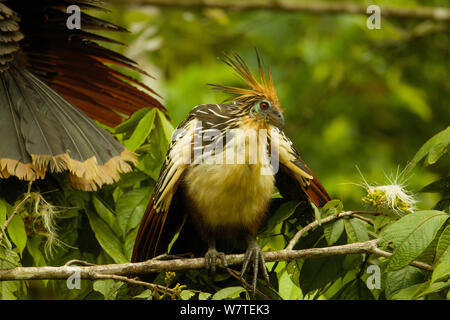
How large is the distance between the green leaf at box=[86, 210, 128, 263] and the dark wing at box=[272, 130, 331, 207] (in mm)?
770

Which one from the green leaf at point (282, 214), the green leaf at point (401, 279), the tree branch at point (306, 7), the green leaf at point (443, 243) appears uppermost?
the tree branch at point (306, 7)

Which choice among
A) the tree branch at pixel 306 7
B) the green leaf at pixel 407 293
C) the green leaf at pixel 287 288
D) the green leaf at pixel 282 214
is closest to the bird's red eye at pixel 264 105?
the green leaf at pixel 282 214

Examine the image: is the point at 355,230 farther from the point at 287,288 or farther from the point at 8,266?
the point at 8,266

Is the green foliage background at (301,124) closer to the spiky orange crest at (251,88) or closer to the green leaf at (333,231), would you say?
the green leaf at (333,231)

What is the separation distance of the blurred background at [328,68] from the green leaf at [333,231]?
333 cm

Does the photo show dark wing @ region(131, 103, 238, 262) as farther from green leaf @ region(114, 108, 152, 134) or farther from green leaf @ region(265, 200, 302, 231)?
green leaf @ region(265, 200, 302, 231)

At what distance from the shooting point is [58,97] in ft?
9.34

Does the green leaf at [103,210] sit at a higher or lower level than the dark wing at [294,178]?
lower

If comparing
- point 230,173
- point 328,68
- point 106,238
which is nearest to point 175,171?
point 230,173

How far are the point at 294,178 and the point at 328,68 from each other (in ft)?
13.3

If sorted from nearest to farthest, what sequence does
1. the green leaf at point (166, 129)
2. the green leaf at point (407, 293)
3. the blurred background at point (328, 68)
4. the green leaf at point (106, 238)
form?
the green leaf at point (407, 293), the green leaf at point (106, 238), the green leaf at point (166, 129), the blurred background at point (328, 68)

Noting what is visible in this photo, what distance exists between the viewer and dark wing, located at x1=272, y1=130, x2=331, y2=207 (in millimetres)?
2680

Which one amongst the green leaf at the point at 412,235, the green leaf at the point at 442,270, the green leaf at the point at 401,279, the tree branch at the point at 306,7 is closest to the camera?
the green leaf at the point at 442,270

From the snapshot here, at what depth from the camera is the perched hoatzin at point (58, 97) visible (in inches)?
102
